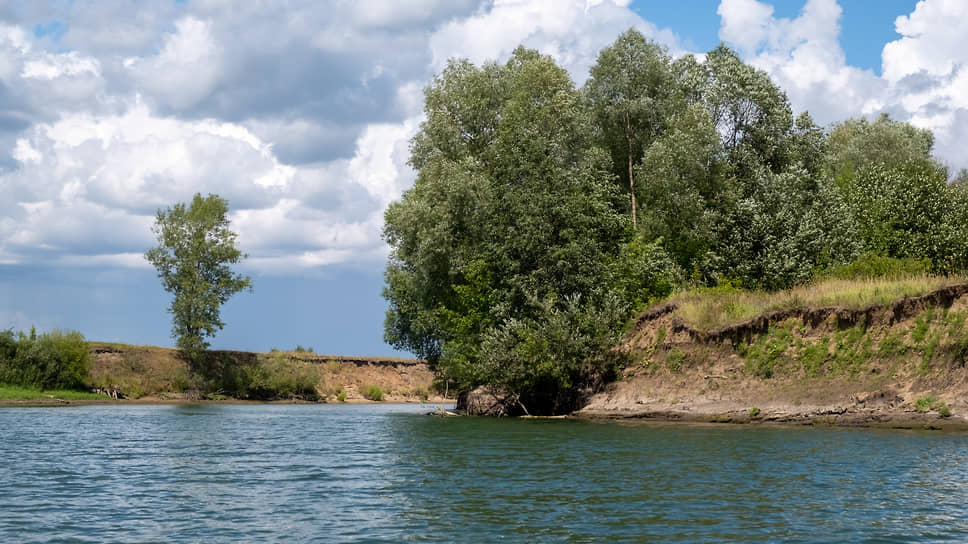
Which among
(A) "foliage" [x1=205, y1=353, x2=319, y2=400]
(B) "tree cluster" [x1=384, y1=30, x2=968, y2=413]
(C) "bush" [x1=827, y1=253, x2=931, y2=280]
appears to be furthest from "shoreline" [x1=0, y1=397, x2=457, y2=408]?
(C) "bush" [x1=827, y1=253, x2=931, y2=280]

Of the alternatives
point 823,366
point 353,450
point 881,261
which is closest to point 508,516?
point 353,450

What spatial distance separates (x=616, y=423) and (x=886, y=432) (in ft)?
43.9

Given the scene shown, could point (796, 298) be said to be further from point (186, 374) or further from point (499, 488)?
point (186, 374)

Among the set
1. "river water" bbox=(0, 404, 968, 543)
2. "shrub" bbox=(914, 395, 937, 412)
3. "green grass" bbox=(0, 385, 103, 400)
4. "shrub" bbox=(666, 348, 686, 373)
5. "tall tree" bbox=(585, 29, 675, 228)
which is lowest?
"river water" bbox=(0, 404, 968, 543)

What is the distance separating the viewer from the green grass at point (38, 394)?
232 feet

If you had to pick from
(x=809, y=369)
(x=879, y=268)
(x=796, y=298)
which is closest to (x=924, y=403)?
(x=809, y=369)

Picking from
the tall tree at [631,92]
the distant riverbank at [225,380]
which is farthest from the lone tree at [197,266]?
the tall tree at [631,92]

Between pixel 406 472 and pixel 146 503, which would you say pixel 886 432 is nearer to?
pixel 406 472

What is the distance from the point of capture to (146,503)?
19.2m

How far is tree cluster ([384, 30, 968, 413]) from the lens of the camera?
5194 centimetres

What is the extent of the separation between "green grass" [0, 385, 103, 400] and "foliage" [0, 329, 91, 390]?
0.69 meters

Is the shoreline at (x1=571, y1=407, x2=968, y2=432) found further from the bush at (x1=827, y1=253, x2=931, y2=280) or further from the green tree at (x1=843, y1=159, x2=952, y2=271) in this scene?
the green tree at (x1=843, y1=159, x2=952, y2=271)

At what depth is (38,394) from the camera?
73875 mm

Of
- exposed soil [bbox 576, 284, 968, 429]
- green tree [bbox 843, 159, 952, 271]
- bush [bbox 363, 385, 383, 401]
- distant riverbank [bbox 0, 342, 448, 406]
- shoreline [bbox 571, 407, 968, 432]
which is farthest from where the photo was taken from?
bush [bbox 363, 385, 383, 401]
